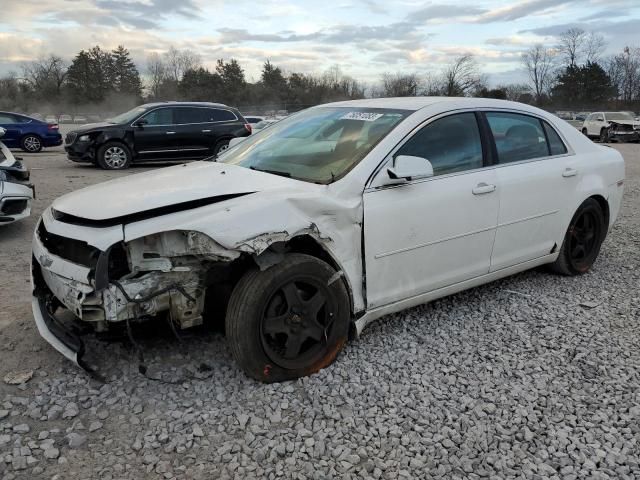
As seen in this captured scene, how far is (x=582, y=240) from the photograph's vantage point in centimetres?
495

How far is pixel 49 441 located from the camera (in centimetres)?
259

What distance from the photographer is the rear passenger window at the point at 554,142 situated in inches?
180

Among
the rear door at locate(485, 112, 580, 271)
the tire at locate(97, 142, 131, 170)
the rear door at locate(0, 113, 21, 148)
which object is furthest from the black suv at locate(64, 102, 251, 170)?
the rear door at locate(485, 112, 580, 271)

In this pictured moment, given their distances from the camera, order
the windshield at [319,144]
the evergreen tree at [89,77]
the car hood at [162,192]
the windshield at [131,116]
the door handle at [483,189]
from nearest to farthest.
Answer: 1. the car hood at [162,192]
2. the windshield at [319,144]
3. the door handle at [483,189]
4. the windshield at [131,116]
5. the evergreen tree at [89,77]

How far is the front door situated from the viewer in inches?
132

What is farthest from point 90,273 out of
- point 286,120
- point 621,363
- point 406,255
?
point 621,363

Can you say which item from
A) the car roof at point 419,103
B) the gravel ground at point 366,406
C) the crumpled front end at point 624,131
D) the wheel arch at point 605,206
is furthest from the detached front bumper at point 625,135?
the gravel ground at point 366,406

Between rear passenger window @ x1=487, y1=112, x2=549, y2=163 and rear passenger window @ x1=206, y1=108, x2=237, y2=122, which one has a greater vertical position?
rear passenger window @ x1=206, y1=108, x2=237, y2=122

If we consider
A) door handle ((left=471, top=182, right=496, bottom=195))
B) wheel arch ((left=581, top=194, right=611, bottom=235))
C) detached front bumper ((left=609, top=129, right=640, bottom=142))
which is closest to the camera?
door handle ((left=471, top=182, right=496, bottom=195))

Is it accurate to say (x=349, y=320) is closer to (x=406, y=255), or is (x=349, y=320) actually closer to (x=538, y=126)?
(x=406, y=255)

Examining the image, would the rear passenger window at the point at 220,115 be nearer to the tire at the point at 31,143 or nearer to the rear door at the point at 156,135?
the rear door at the point at 156,135

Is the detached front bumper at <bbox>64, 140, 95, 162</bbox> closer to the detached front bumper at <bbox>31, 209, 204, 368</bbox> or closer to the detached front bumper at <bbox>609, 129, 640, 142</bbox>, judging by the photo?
the detached front bumper at <bbox>31, 209, 204, 368</bbox>

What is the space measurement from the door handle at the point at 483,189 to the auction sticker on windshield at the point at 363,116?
0.84 metres

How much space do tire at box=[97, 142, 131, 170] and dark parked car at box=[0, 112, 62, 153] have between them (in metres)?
6.14
